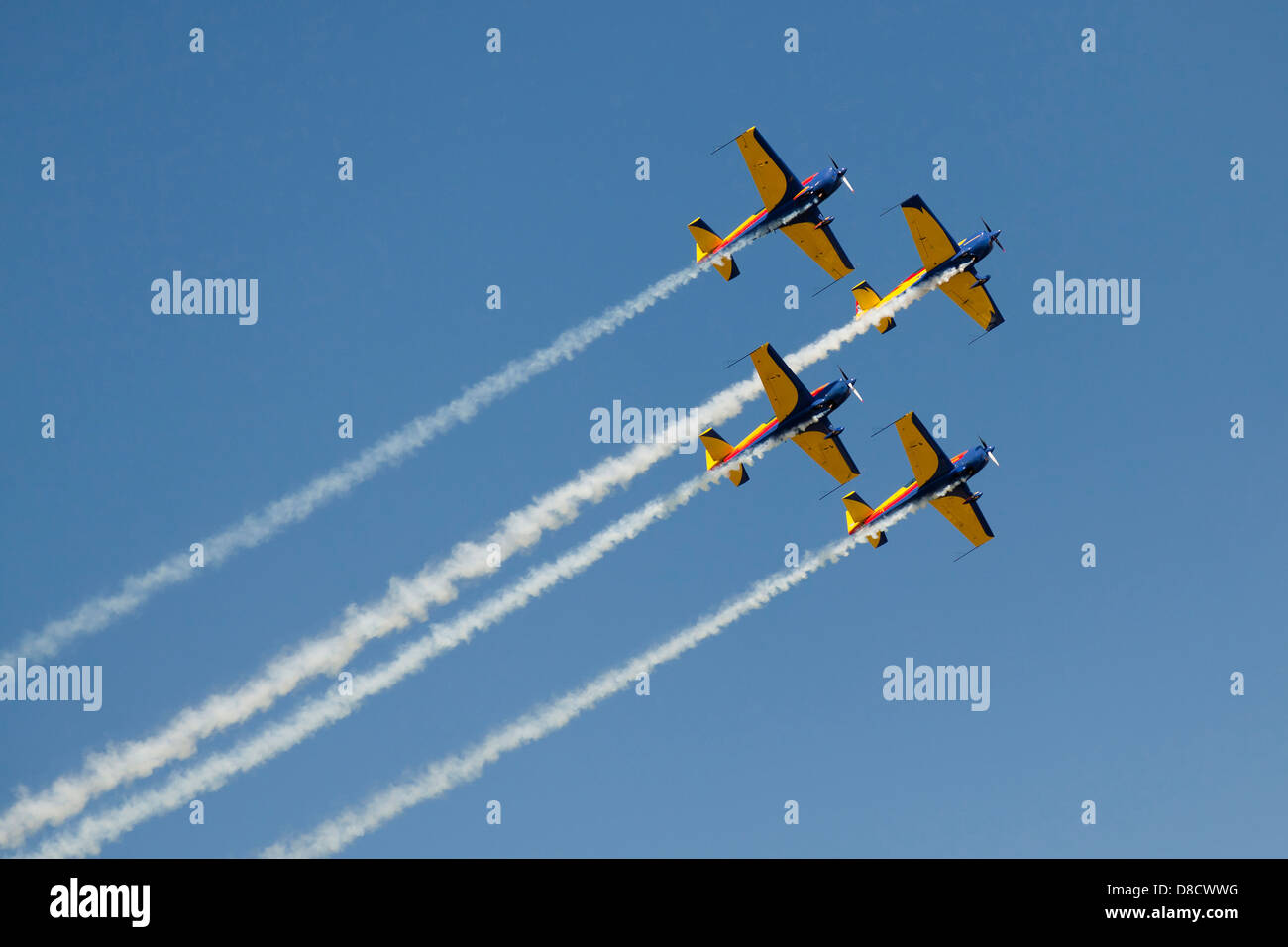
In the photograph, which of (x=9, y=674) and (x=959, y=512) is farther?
(x=959, y=512)

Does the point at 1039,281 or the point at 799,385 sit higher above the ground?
the point at 1039,281

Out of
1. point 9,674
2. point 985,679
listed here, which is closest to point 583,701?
point 985,679

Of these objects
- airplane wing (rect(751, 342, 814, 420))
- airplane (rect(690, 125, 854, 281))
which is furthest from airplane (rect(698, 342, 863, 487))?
airplane (rect(690, 125, 854, 281))

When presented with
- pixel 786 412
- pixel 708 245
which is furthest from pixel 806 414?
pixel 708 245

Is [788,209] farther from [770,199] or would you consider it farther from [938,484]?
[938,484]

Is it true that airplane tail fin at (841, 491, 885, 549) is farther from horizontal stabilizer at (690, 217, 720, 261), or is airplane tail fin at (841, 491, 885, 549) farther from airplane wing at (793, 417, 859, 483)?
horizontal stabilizer at (690, 217, 720, 261)

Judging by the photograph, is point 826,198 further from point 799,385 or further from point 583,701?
point 583,701
